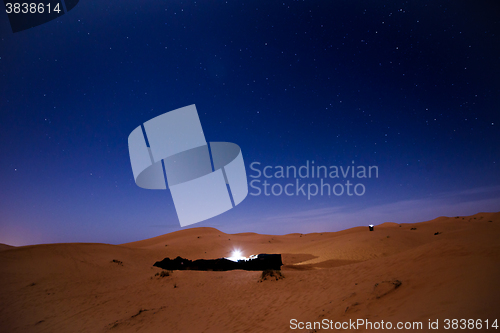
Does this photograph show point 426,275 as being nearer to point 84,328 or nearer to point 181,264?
point 84,328

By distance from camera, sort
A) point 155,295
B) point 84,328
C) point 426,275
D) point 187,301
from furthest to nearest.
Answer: point 155,295
point 187,301
point 84,328
point 426,275

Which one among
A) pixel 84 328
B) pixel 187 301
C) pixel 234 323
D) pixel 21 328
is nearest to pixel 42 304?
pixel 21 328

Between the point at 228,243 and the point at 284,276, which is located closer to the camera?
A: the point at 284,276

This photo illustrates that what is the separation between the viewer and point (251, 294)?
10781 mm

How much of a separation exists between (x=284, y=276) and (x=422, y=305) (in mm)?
7852

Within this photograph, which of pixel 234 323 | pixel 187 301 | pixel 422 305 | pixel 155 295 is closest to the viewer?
pixel 422 305

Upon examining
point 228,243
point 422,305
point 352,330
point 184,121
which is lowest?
point 228,243

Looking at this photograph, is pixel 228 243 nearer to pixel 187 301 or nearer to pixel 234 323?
pixel 187 301

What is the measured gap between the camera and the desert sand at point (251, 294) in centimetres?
567

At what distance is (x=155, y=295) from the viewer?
11984 millimetres

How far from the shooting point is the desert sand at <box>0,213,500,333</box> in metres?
5.67

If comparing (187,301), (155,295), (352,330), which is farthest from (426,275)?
(155,295)

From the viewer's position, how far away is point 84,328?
30.1 ft

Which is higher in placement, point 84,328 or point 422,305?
point 422,305
